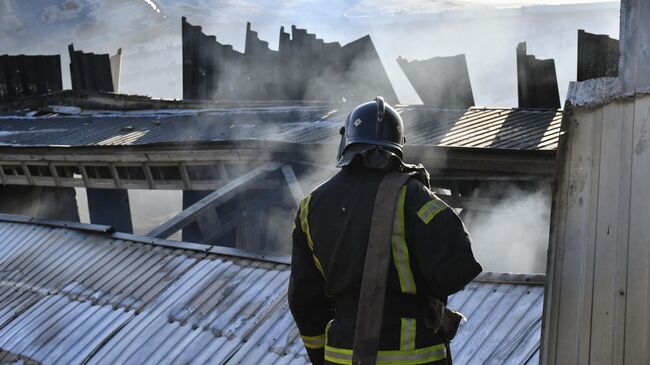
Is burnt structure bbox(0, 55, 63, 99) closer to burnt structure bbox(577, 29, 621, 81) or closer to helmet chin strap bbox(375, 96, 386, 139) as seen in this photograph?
burnt structure bbox(577, 29, 621, 81)

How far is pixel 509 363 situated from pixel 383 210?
182 cm

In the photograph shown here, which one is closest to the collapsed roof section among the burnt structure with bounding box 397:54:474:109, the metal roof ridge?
the burnt structure with bounding box 397:54:474:109

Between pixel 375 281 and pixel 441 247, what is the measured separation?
295 mm

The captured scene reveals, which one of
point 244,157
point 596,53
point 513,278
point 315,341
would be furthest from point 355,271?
point 596,53

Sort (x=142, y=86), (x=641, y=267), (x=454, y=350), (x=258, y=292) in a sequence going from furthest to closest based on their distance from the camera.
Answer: (x=142, y=86), (x=258, y=292), (x=454, y=350), (x=641, y=267)

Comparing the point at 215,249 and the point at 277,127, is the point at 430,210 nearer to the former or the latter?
the point at 215,249

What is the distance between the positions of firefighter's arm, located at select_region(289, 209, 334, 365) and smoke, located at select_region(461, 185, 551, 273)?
4471 millimetres

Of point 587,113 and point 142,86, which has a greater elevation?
point 587,113

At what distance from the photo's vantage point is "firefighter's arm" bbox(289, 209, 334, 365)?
11.5 feet

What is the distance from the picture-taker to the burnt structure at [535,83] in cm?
985

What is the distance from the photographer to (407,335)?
324 centimetres

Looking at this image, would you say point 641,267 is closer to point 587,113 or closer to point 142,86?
point 587,113

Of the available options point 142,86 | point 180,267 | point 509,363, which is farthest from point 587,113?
point 142,86

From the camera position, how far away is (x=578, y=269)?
9.29ft
